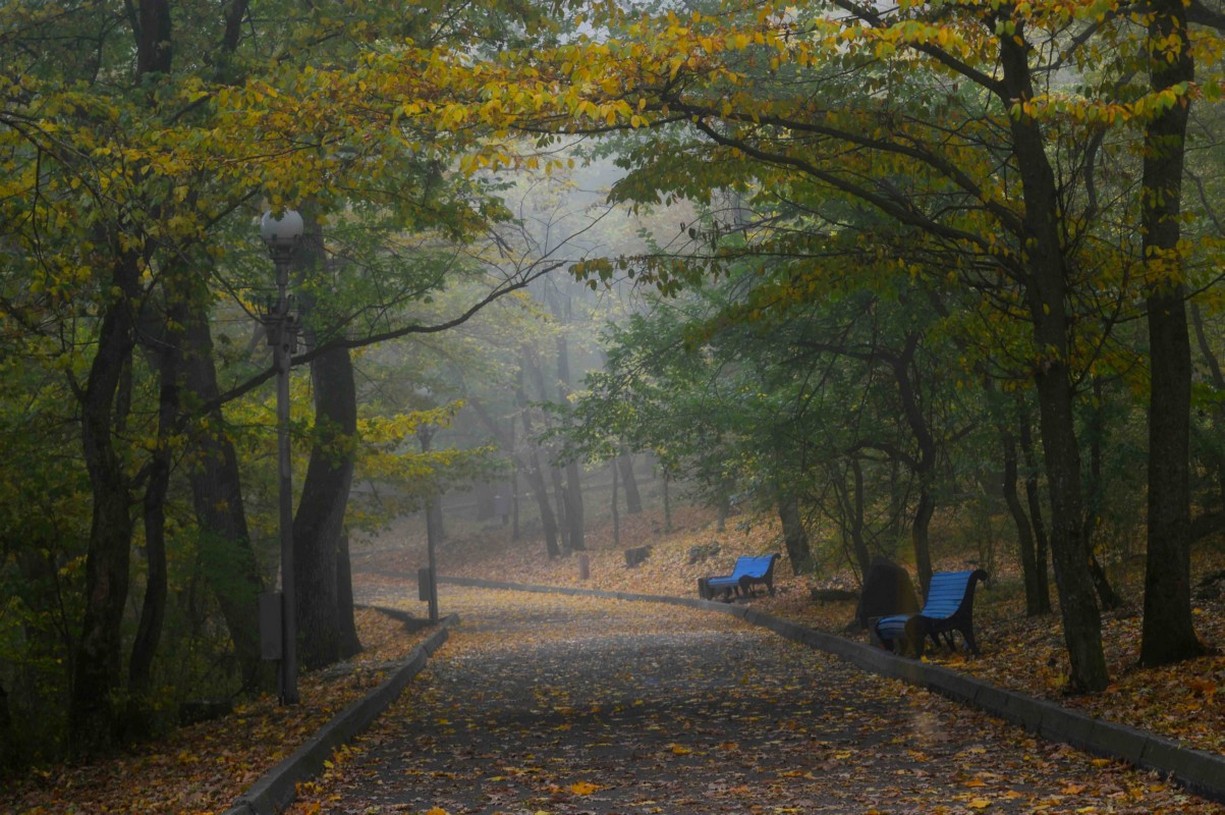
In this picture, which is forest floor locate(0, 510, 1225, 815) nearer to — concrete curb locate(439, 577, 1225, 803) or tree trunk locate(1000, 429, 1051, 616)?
concrete curb locate(439, 577, 1225, 803)

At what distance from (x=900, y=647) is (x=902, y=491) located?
27.0 ft

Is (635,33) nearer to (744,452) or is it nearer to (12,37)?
(12,37)

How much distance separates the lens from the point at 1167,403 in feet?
35.1

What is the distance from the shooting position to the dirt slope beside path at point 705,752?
770 cm

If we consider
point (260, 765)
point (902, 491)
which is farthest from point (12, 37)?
point (902, 491)

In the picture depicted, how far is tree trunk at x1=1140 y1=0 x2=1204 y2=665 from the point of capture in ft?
34.3

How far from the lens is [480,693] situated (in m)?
15.0

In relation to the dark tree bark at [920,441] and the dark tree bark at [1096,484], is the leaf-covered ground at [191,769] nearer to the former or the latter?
the dark tree bark at [920,441]

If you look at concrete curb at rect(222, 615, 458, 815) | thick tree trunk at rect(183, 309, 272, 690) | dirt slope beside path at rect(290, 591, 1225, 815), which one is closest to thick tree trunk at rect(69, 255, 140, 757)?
thick tree trunk at rect(183, 309, 272, 690)

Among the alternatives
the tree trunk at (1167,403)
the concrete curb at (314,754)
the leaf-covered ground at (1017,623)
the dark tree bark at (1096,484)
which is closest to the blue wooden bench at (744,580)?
the leaf-covered ground at (1017,623)

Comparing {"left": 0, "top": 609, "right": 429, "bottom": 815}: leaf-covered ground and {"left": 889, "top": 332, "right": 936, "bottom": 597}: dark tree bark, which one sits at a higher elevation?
{"left": 889, "top": 332, "right": 936, "bottom": 597}: dark tree bark

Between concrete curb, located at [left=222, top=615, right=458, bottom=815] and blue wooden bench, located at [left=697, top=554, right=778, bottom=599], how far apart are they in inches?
475

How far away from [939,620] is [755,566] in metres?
14.2

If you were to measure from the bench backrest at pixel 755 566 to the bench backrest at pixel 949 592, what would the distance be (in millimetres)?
12183
